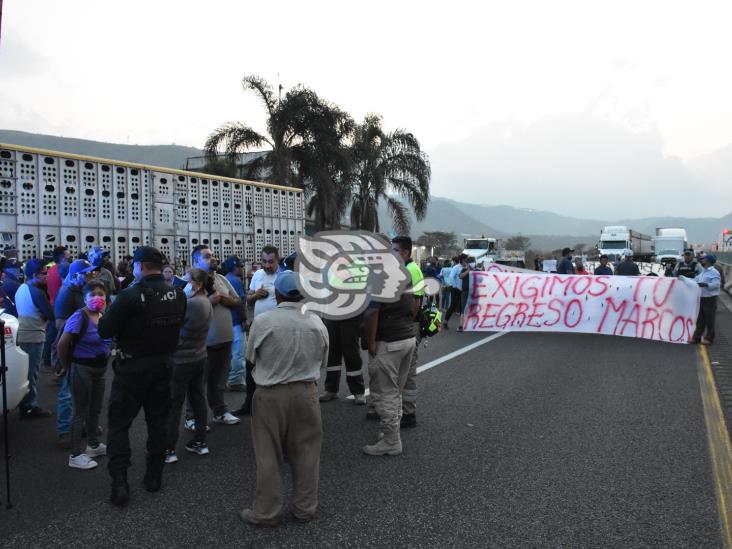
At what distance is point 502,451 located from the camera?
17.6ft

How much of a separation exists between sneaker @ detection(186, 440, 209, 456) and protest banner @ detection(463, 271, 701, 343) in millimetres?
8621

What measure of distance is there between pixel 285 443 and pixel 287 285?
1.08 meters

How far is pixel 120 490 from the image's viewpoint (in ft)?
14.0

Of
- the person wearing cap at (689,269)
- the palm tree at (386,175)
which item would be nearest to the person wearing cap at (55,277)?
the person wearing cap at (689,269)

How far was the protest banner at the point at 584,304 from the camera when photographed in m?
11.6

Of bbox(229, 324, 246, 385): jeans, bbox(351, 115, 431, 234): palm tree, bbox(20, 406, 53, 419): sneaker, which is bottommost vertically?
bbox(20, 406, 53, 419): sneaker

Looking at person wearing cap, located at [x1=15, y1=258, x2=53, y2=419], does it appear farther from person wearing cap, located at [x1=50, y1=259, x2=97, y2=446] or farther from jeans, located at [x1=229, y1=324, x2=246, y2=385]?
jeans, located at [x1=229, y1=324, x2=246, y2=385]

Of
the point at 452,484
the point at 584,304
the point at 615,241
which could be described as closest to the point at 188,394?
the point at 452,484

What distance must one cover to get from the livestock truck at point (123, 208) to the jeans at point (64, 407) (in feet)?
26.8

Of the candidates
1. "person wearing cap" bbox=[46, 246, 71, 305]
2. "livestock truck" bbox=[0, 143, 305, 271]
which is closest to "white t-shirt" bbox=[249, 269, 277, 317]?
"person wearing cap" bbox=[46, 246, 71, 305]

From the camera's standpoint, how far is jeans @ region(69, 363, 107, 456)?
4953 mm

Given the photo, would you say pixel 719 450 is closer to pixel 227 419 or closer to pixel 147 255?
pixel 227 419

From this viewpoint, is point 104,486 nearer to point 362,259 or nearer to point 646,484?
point 362,259

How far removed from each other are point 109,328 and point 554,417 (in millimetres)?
4554
